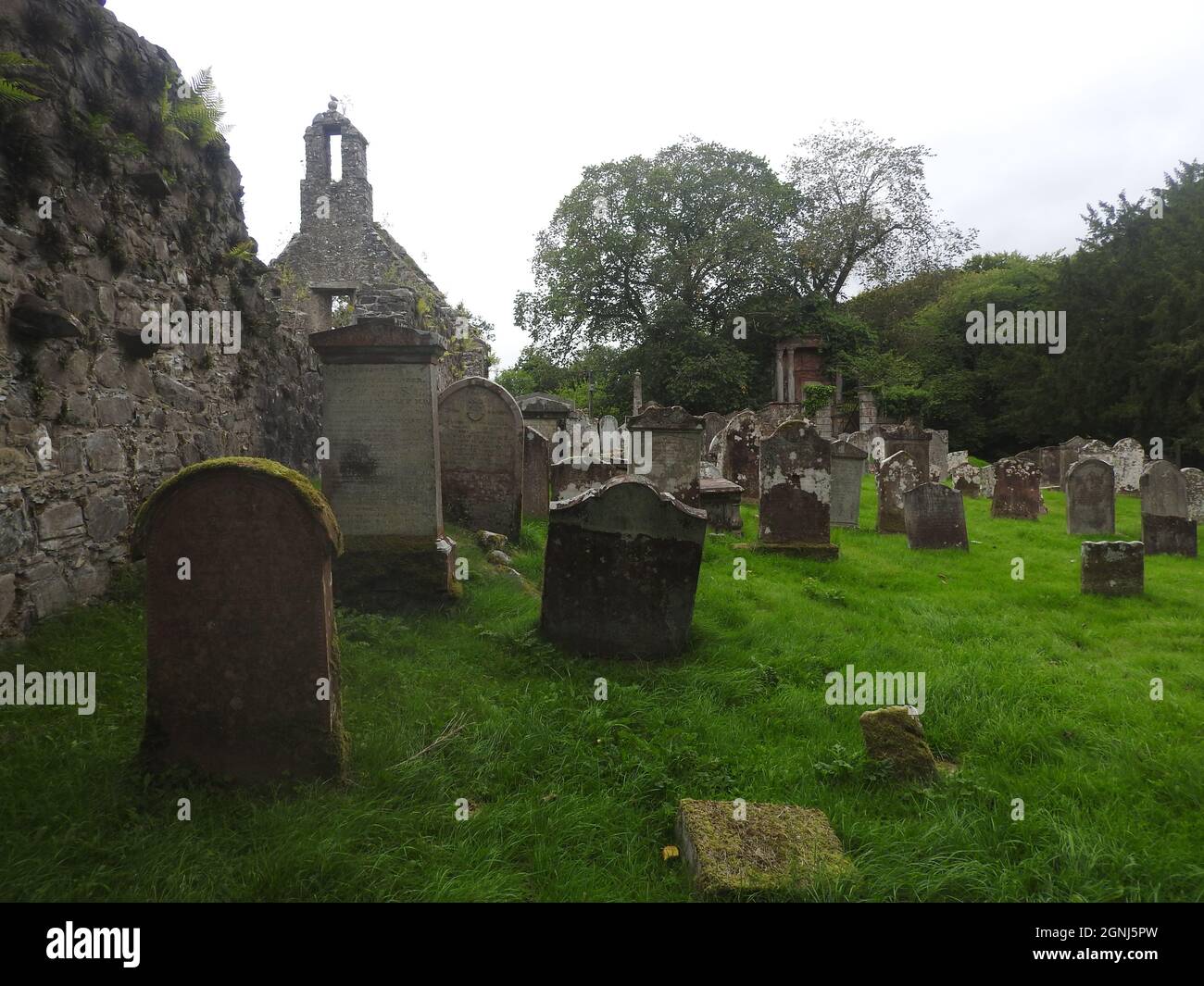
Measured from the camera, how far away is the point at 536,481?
10.4m

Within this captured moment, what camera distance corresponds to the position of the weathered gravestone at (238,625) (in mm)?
3090

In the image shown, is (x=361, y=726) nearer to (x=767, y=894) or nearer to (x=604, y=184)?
(x=767, y=894)

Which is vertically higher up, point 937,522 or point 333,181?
point 333,181

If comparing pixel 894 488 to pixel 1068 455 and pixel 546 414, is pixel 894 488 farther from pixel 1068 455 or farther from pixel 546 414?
pixel 1068 455

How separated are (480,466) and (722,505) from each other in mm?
3911

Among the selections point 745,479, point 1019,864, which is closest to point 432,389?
point 1019,864

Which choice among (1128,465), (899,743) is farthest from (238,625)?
(1128,465)

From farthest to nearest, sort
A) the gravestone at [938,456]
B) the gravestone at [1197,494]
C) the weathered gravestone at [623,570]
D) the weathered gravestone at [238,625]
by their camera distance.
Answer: the gravestone at [938,456] < the gravestone at [1197,494] < the weathered gravestone at [623,570] < the weathered gravestone at [238,625]

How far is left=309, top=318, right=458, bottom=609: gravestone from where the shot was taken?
5855mm

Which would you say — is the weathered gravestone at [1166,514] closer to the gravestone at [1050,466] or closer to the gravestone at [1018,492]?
the gravestone at [1018,492]

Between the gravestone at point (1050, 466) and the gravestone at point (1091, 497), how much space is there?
8.90 meters

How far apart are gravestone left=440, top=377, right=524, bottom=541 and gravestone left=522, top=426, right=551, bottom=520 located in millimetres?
1671

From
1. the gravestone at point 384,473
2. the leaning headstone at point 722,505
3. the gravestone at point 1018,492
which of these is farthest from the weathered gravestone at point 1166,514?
the gravestone at point 384,473

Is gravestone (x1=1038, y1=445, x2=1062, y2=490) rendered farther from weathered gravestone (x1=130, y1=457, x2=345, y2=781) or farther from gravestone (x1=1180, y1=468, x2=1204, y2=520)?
weathered gravestone (x1=130, y1=457, x2=345, y2=781)
